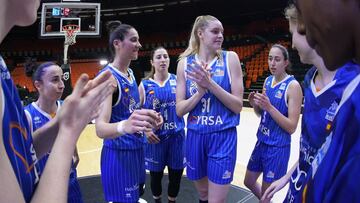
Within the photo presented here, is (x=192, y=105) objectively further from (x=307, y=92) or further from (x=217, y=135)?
(x=307, y=92)

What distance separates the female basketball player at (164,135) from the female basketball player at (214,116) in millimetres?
903

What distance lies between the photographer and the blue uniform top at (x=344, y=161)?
62 cm

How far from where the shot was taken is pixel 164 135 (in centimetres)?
368

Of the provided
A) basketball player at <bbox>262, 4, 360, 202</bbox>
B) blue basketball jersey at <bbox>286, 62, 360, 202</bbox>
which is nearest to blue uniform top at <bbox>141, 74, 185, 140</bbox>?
basketball player at <bbox>262, 4, 360, 202</bbox>

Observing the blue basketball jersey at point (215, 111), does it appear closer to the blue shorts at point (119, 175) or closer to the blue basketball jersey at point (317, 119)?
the blue shorts at point (119, 175)

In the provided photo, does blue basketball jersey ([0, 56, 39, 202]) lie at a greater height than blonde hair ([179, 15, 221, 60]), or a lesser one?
lesser

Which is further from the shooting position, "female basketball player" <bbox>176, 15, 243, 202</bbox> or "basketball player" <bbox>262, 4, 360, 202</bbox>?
"female basketball player" <bbox>176, 15, 243, 202</bbox>

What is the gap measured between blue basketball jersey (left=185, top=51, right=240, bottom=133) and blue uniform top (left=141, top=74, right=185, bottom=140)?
3.35ft

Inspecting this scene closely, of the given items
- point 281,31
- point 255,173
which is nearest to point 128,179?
point 255,173

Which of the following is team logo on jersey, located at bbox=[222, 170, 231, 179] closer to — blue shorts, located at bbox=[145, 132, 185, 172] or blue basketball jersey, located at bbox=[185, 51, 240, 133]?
blue basketball jersey, located at bbox=[185, 51, 240, 133]

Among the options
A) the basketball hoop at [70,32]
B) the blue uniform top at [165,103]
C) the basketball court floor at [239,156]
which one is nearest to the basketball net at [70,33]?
the basketball hoop at [70,32]

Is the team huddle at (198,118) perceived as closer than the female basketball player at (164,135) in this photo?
Yes

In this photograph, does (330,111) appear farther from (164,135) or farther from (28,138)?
(164,135)

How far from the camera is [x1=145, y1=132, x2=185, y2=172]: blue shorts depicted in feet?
11.9
